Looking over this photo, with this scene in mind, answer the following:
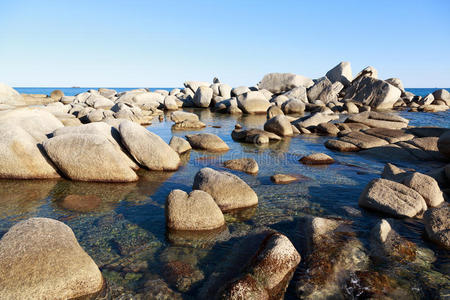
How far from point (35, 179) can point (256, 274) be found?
7.26 meters

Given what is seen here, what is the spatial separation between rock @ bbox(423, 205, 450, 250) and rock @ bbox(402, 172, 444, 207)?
4.72 ft

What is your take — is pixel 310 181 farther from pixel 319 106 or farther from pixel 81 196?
pixel 319 106

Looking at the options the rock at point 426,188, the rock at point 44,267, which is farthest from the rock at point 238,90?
the rock at point 44,267

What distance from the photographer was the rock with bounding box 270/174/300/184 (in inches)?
349

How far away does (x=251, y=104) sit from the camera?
31031 millimetres

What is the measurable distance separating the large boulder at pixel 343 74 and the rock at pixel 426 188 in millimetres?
37532

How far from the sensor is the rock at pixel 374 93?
A: 1373 inches

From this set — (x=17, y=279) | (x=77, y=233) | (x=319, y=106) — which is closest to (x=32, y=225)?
(x=17, y=279)

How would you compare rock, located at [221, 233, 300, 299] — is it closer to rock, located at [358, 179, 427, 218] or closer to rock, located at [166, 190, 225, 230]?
rock, located at [166, 190, 225, 230]

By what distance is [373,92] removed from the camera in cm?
3625

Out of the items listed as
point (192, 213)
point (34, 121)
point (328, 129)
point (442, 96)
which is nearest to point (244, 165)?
point (192, 213)

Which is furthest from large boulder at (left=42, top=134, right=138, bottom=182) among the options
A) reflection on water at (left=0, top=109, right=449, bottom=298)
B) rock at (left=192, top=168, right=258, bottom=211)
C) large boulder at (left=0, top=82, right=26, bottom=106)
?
large boulder at (left=0, top=82, right=26, bottom=106)

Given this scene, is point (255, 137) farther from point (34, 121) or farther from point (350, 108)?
point (350, 108)

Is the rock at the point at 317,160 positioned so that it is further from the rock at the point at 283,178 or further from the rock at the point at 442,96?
the rock at the point at 442,96
